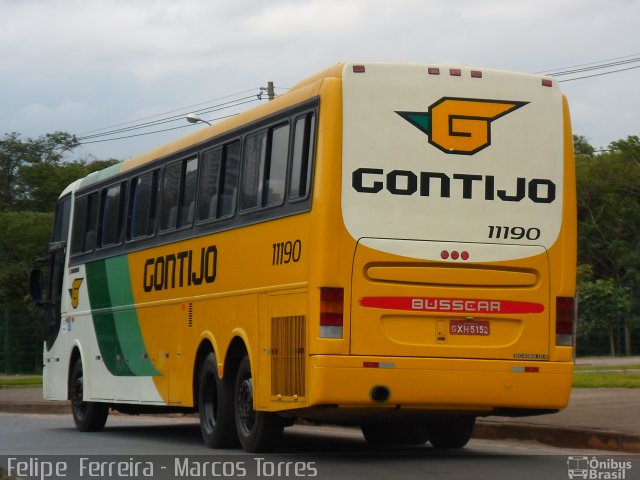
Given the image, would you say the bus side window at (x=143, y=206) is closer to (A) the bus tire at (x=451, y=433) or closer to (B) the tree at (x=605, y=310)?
(A) the bus tire at (x=451, y=433)

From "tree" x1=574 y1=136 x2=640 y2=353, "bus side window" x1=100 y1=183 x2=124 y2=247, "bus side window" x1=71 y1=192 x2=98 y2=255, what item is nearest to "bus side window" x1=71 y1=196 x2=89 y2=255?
"bus side window" x1=71 y1=192 x2=98 y2=255

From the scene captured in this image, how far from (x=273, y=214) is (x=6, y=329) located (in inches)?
1428

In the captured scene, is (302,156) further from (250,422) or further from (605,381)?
(605,381)

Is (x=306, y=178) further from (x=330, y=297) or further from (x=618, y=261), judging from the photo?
(x=618, y=261)

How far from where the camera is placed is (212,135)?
647 inches

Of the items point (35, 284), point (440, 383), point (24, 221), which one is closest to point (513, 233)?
point (440, 383)

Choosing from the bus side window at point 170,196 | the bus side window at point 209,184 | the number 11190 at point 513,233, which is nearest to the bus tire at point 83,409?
the bus side window at point 170,196

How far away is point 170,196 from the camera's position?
1761 centimetres

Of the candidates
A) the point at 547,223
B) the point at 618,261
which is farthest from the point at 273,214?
the point at 618,261

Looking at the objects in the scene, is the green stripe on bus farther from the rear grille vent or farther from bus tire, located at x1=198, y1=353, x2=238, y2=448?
the rear grille vent

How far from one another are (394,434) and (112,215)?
566cm

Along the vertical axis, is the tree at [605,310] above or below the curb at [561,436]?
above

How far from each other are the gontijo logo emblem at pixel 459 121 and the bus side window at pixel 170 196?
15.4ft

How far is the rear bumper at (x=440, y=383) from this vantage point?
12914 millimetres
